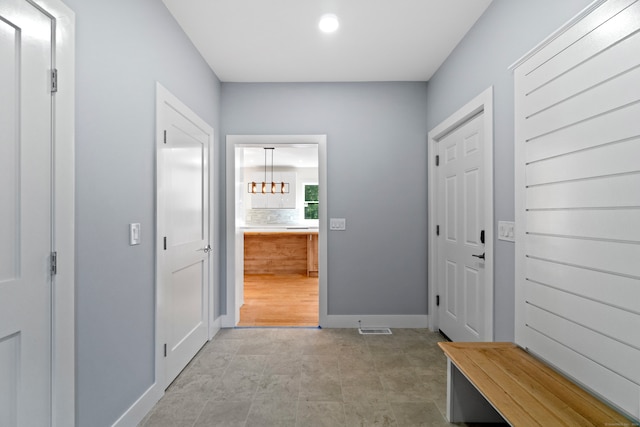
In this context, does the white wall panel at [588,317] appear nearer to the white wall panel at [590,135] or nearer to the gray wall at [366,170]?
the white wall panel at [590,135]

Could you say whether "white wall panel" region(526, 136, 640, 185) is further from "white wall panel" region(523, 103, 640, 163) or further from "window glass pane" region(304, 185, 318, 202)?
"window glass pane" region(304, 185, 318, 202)

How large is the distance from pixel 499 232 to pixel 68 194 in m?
2.35

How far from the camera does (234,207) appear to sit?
3291mm

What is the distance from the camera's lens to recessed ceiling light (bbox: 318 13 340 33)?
224 cm

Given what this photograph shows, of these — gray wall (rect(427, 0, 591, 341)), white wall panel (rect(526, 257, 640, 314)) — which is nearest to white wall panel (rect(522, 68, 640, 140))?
gray wall (rect(427, 0, 591, 341))

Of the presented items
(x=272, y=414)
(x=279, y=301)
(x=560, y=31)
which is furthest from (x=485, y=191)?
(x=279, y=301)

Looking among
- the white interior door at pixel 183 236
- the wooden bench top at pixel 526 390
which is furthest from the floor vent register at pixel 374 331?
the white interior door at pixel 183 236

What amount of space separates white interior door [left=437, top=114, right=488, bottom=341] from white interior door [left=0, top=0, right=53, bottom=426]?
2519mm

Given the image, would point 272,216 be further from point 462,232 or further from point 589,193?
point 589,193

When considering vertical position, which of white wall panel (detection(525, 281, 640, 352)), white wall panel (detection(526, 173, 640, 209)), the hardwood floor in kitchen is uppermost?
white wall panel (detection(526, 173, 640, 209))

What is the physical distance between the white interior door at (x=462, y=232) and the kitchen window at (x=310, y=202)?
4.95m

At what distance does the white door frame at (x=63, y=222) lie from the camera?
1.23m

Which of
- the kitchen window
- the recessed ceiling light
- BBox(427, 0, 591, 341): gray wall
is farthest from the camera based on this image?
the kitchen window

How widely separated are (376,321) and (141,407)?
2232 millimetres
